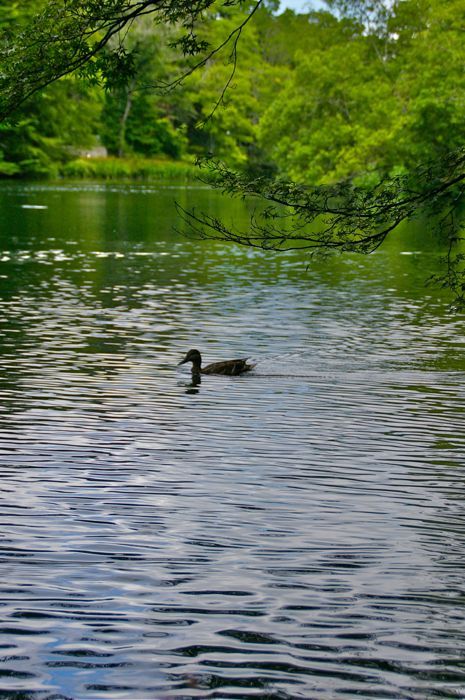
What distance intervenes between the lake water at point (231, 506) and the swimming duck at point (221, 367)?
20cm

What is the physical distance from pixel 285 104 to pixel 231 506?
69.9 meters

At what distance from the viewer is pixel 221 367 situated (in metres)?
17.2

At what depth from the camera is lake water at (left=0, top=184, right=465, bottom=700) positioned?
7.05 m

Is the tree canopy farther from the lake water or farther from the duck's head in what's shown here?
the duck's head

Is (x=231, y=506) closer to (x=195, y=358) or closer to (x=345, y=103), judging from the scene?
(x=195, y=358)

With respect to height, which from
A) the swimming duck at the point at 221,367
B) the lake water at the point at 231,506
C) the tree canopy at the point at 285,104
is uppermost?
the tree canopy at the point at 285,104

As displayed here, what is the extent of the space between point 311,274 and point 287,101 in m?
46.2

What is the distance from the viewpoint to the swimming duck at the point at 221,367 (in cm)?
1716

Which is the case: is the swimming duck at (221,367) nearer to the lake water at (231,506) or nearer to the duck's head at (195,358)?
the duck's head at (195,358)

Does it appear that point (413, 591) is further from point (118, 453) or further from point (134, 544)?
point (118, 453)

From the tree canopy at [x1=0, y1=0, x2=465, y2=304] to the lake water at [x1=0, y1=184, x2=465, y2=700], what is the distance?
236 cm

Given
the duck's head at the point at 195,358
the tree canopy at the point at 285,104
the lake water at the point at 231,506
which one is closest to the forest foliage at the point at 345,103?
the tree canopy at the point at 285,104

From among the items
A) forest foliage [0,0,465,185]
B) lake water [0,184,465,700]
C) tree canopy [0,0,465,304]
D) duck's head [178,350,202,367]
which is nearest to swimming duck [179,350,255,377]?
duck's head [178,350,202,367]

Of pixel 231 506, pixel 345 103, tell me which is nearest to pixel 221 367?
pixel 231 506
